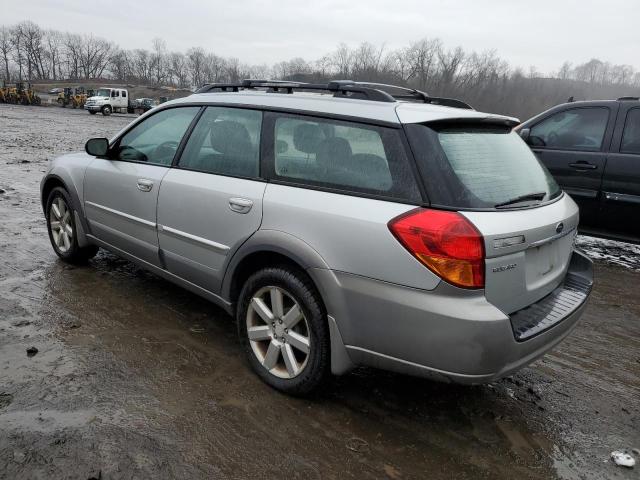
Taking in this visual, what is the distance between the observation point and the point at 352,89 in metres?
2.86

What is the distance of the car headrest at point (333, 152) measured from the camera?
2.64 m

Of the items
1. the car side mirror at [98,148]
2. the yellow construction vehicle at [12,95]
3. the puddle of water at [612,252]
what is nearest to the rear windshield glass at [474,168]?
the car side mirror at [98,148]

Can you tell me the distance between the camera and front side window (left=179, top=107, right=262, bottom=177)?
3.06m

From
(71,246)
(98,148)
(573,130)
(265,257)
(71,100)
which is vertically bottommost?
(71,246)

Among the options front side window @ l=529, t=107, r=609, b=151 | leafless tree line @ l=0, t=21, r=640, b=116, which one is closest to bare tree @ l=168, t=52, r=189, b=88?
leafless tree line @ l=0, t=21, r=640, b=116

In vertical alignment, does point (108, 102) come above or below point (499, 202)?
below

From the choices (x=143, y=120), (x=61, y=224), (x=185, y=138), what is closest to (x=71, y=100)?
(x=61, y=224)

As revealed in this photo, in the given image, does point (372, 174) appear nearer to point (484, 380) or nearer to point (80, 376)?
point (484, 380)

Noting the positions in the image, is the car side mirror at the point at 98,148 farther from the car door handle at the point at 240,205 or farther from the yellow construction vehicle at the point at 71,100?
the yellow construction vehicle at the point at 71,100

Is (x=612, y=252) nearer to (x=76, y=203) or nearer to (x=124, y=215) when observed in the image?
(x=124, y=215)

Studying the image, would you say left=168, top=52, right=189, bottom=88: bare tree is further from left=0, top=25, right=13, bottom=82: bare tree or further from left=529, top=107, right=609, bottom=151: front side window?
left=529, top=107, right=609, bottom=151: front side window

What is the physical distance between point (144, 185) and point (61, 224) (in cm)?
163

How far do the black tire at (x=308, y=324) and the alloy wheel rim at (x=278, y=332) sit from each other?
1.1 inches

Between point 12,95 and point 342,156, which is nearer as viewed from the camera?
point 342,156
